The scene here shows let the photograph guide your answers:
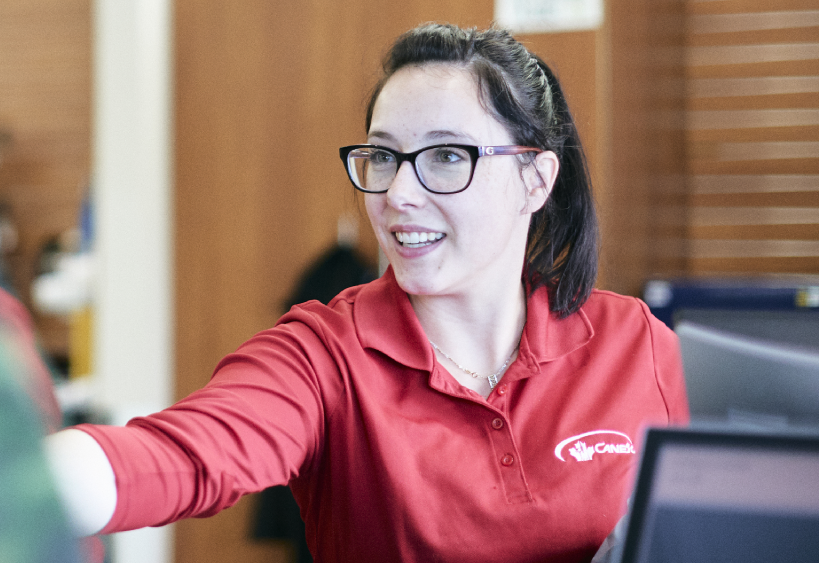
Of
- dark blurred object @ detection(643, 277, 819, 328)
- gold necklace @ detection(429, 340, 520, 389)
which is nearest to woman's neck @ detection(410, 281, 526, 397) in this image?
gold necklace @ detection(429, 340, 520, 389)

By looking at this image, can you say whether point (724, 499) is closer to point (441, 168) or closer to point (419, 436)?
point (419, 436)

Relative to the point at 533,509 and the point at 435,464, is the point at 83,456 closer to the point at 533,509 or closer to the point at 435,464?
the point at 435,464

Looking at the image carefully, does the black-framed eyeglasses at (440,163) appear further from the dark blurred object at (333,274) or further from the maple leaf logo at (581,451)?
the dark blurred object at (333,274)

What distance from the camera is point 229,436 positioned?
3.44ft

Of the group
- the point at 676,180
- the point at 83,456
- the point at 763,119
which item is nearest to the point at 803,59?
the point at 763,119

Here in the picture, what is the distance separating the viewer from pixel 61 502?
0.36 metres

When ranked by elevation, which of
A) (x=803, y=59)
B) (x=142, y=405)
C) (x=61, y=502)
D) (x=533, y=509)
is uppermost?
(x=803, y=59)

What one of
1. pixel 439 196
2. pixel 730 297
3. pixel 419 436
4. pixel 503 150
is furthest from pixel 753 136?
pixel 419 436

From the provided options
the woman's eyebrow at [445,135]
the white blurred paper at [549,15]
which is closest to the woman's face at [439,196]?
the woman's eyebrow at [445,135]

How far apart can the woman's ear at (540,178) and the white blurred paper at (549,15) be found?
3.19 feet

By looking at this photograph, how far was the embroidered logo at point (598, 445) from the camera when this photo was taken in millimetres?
1271

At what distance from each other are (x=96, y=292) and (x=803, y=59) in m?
2.85

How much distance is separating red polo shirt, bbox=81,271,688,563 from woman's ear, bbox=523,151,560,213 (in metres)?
0.26

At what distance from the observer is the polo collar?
4.29ft
